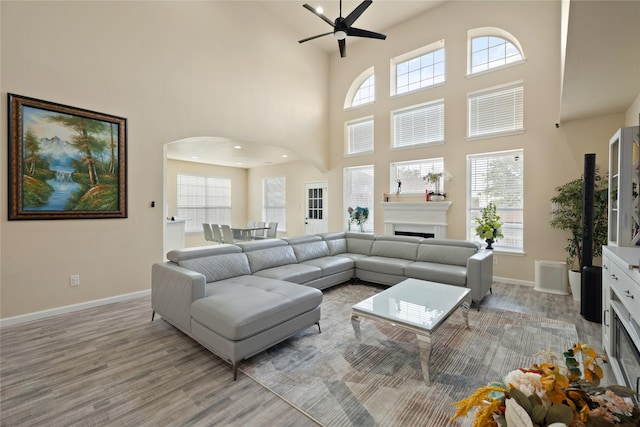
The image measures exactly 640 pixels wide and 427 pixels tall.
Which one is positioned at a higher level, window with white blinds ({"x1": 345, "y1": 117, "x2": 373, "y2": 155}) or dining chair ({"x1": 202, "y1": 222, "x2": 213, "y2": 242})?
window with white blinds ({"x1": 345, "y1": 117, "x2": 373, "y2": 155})

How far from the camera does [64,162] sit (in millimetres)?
3533

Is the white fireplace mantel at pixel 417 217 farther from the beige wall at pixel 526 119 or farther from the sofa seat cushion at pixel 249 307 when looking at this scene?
the sofa seat cushion at pixel 249 307

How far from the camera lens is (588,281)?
3.33m

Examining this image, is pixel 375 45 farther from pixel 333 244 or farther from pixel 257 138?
pixel 333 244

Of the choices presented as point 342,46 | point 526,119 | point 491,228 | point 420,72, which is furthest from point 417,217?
point 342,46

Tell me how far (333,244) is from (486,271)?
2.42 metres

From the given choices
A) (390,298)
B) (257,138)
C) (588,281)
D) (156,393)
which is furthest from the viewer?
(257,138)

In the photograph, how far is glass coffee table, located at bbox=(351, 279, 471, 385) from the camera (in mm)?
2182

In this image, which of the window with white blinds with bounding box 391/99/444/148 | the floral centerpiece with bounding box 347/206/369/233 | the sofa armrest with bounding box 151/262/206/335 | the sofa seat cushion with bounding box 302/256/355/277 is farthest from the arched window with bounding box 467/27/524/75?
the sofa armrest with bounding box 151/262/206/335

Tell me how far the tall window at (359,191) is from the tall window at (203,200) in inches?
176

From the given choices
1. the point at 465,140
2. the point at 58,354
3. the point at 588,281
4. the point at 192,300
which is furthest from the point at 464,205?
the point at 58,354

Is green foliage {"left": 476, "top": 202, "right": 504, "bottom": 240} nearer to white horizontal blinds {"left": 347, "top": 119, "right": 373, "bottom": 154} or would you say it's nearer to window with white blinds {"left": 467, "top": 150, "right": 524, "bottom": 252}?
window with white blinds {"left": 467, "top": 150, "right": 524, "bottom": 252}

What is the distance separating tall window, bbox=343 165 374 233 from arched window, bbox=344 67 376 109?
164 centimetres

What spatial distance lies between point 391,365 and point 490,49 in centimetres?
582
